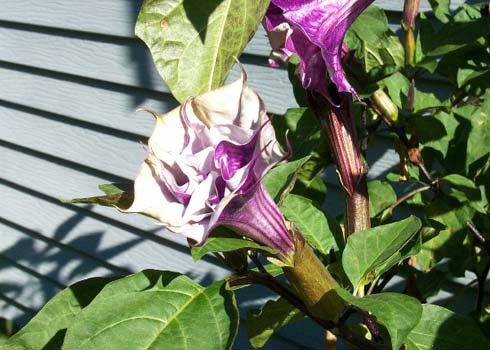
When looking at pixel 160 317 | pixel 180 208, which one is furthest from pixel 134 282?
pixel 180 208

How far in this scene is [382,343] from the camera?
0.78 meters

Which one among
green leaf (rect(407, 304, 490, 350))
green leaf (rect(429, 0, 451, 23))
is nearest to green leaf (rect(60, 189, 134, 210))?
green leaf (rect(407, 304, 490, 350))

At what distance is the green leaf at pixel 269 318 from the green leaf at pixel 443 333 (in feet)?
0.57

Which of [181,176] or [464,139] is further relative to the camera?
[464,139]

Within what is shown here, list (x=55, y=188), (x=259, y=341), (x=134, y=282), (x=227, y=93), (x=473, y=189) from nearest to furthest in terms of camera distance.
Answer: (x=227, y=93) → (x=134, y=282) → (x=259, y=341) → (x=473, y=189) → (x=55, y=188)

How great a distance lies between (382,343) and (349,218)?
0.52ft

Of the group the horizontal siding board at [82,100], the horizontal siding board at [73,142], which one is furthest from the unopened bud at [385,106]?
the horizontal siding board at [73,142]

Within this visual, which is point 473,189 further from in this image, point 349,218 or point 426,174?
point 349,218

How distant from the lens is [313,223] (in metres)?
0.89

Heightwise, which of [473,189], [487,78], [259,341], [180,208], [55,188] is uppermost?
[180,208]

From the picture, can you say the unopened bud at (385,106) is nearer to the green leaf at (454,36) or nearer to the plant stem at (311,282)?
the green leaf at (454,36)

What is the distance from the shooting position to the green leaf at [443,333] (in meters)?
0.75

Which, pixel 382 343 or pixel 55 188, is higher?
pixel 382 343

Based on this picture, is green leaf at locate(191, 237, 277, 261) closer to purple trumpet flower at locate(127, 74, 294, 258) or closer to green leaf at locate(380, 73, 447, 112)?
purple trumpet flower at locate(127, 74, 294, 258)
